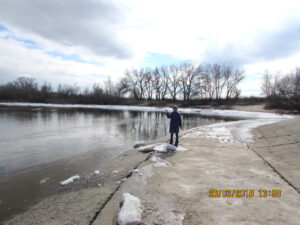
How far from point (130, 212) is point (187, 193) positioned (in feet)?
4.47

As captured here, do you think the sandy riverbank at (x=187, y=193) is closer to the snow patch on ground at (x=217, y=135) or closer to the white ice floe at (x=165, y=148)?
the white ice floe at (x=165, y=148)

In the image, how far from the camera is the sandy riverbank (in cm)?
295

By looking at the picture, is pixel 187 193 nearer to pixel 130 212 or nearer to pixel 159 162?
pixel 130 212

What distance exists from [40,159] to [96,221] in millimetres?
5702

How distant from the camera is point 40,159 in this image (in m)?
7.30

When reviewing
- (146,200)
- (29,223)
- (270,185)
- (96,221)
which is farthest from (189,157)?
(29,223)

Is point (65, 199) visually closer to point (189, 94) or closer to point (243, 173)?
point (243, 173)

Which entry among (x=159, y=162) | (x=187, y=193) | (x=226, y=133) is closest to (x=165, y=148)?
(x=159, y=162)
